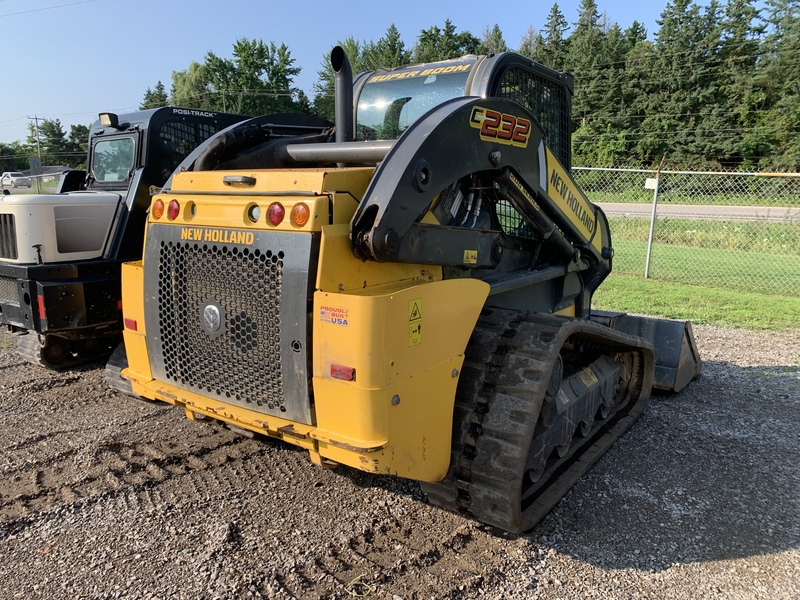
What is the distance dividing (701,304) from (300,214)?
27.2ft

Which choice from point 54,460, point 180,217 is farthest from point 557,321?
point 54,460

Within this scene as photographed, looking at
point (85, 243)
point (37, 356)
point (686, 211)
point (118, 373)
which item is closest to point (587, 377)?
point (118, 373)

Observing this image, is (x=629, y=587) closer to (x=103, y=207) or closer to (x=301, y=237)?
(x=301, y=237)

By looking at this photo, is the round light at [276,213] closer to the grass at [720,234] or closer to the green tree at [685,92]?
the grass at [720,234]

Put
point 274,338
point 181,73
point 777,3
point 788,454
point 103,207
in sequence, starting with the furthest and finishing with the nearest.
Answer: point 181,73 → point 777,3 → point 103,207 → point 788,454 → point 274,338

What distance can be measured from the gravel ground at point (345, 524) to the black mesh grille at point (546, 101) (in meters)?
2.30

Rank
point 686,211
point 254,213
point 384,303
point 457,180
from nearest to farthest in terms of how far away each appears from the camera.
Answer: point 384,303
point 254,213
point 457,180
point 686,211

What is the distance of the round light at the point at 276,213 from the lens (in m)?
2.58

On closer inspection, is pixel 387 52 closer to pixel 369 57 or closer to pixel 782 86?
pixel 369 57

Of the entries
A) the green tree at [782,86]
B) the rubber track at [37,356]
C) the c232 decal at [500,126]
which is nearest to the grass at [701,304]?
the c232 decal at [500,126]

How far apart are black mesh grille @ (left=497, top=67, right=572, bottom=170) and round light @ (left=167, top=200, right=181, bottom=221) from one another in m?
2.14

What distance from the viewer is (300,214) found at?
251cm

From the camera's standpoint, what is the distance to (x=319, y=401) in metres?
2.54

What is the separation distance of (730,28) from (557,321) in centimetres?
5392
